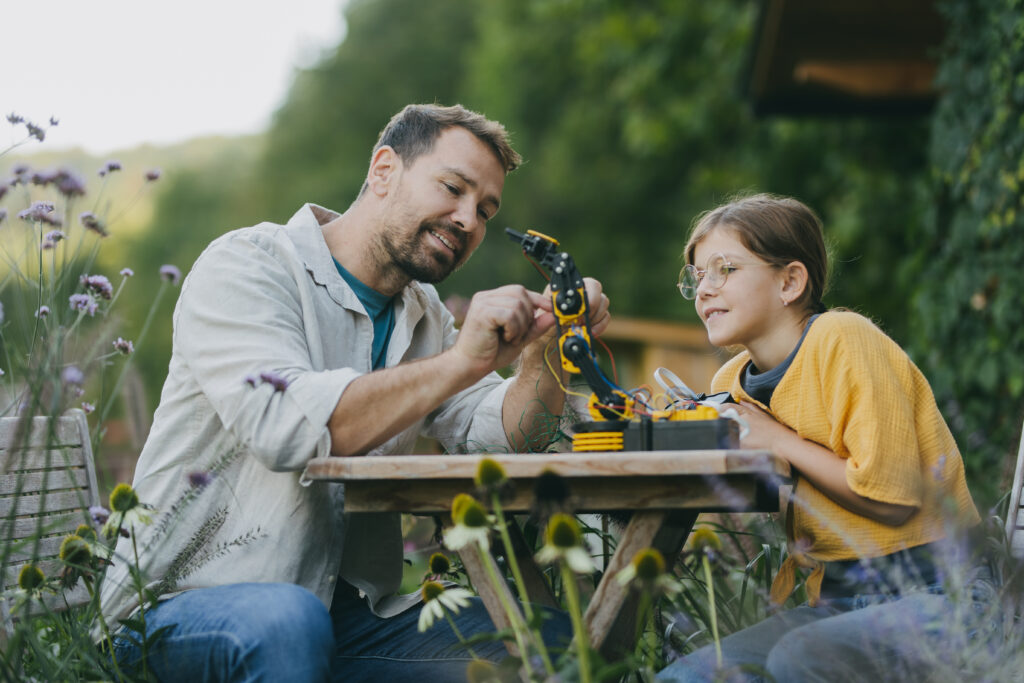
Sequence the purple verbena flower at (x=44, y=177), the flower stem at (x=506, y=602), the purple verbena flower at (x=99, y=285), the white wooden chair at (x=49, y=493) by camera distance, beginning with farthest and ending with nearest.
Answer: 1. the purple verbena flower at (x=99, y=285)
2. the white wooden chair at (x=49, y=493)
3. the purple verbena flower at (x=44, y=177)
4. the flower stem at (x=506, y=602)

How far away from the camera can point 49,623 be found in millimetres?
2344

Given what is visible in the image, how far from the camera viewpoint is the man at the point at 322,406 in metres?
1.90

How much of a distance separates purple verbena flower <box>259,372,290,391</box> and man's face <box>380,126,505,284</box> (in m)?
0.82

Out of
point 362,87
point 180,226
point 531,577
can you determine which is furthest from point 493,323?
point 180,226

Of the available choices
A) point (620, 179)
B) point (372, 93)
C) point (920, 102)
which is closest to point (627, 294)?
point (620, 179)

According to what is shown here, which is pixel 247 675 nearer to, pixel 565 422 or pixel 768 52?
pixel 565 422

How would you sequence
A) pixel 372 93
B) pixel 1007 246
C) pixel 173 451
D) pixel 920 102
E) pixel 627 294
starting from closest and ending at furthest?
pixel 173 451
pixel 1007 246
pixel 920 102
pixel 627 294
pixel 372 93

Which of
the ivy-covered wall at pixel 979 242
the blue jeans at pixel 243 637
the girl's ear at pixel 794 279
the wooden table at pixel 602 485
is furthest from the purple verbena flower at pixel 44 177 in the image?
the ivy-covered wall at pixel 979 242

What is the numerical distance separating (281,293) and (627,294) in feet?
41.2

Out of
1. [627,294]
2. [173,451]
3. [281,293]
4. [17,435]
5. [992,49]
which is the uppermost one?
[992,49]

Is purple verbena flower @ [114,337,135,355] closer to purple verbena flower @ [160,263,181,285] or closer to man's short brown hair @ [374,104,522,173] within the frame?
purple verbena flower @ [160,263,181,285]

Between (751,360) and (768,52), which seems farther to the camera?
(768,52)

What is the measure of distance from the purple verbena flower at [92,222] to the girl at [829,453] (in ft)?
4.40

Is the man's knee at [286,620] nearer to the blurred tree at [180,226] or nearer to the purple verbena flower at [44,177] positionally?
the purple verbena flower at [44,177]
